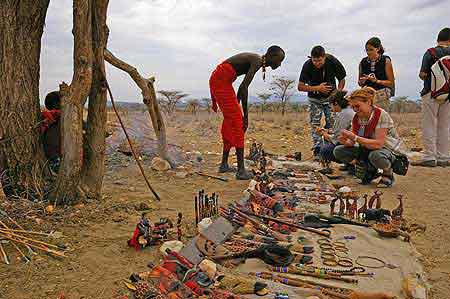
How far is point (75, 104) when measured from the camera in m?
4.35

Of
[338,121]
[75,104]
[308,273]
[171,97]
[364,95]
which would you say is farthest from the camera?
[171,97]

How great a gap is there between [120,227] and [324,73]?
4.51m

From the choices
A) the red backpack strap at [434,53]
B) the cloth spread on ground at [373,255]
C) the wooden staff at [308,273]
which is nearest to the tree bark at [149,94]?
the cloth spread on ground at [373,255]

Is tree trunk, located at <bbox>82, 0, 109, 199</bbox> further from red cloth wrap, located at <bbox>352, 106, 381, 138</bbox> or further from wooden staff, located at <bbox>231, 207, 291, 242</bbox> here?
red cloth wrap, located at <bbox>352, 106, 381, 138</bbox>

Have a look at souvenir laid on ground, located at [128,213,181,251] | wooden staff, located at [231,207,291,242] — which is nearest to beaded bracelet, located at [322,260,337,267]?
wooden staff, located at [231,207,291,242]

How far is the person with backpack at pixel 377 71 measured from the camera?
6562mm

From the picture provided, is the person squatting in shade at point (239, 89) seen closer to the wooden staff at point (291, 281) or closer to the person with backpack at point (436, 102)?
the person with backpack at point (436, 102)

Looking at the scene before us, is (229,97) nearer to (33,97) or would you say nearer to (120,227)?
A: (33,97)

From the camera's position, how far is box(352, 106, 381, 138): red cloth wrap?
5445 millimetres


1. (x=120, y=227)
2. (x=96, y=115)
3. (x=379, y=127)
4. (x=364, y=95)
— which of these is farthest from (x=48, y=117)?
(x=379, y=127)

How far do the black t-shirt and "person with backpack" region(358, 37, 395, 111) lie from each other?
1.21 ft

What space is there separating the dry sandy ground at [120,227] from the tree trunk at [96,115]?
0.30 metres

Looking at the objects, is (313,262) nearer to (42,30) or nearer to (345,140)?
(345,140)

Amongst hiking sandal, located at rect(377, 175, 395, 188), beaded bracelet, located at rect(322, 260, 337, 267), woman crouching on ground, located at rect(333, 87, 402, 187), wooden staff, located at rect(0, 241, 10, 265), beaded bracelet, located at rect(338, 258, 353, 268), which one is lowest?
beaded bracelet, located at rect(338, 258, 353, 268)
